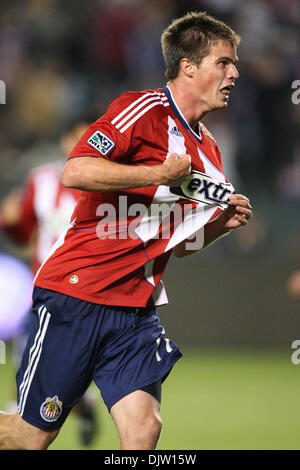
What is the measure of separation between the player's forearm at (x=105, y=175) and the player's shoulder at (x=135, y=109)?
0.72ft

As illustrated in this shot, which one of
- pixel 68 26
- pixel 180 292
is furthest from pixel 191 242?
pixel 68 26

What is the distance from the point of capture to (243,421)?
278 inches

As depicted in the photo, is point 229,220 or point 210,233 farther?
point 210,233

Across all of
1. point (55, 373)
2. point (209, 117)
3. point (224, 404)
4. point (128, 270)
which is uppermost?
point (209, 117)

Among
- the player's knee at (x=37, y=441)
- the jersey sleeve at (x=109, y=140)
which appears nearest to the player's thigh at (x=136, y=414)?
the player's knee at (x=37, y=441)

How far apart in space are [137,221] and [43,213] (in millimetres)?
2622

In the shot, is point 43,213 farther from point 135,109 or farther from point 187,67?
point 135,109

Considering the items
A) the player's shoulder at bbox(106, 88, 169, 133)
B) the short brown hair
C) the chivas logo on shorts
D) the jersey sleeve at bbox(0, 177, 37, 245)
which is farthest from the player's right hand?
the jersey sleeve at bbox(0, 177, 37, 245)

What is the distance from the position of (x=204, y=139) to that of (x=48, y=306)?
1196 mm

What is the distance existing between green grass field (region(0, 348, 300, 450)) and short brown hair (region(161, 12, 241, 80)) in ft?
9.41

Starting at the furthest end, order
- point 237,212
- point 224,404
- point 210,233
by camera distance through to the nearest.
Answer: point 224,404
point 210,233
point 237,212

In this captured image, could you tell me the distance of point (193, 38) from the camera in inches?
169

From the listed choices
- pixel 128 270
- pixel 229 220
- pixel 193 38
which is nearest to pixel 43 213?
pixel 229 220

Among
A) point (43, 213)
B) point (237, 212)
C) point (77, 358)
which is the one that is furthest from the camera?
point (43, 213)
